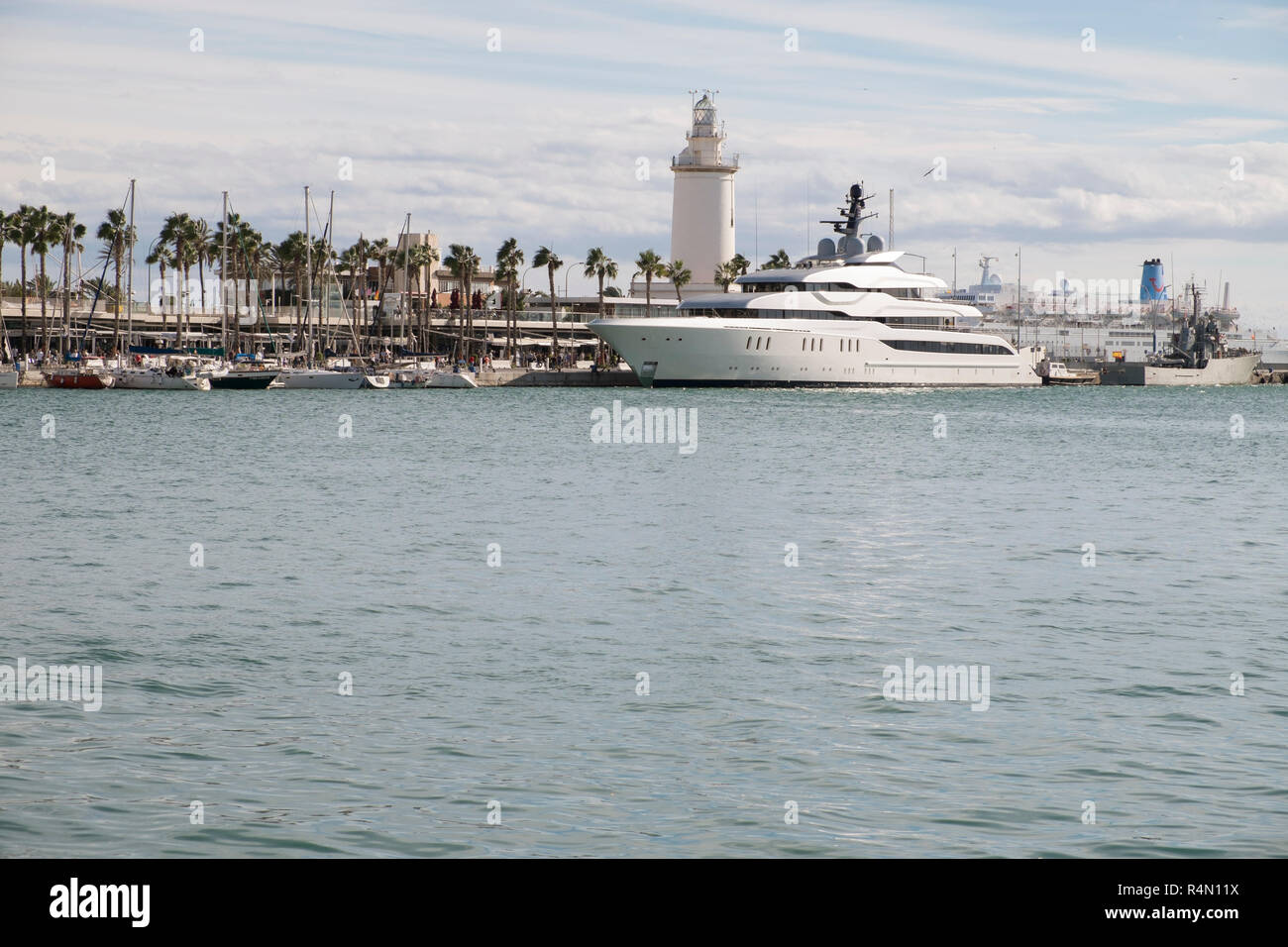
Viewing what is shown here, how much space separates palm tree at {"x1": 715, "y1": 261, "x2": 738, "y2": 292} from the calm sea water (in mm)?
82276

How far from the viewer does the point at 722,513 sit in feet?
93.5

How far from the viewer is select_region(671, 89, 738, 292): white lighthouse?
118000 millimetres

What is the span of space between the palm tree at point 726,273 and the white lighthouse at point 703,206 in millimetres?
1208

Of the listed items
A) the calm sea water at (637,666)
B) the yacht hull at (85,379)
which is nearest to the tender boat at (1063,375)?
the yacht hull at (85,379)

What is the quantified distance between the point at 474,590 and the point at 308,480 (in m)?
17.7

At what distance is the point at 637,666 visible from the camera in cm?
1391

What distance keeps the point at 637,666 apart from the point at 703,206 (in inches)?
4227
